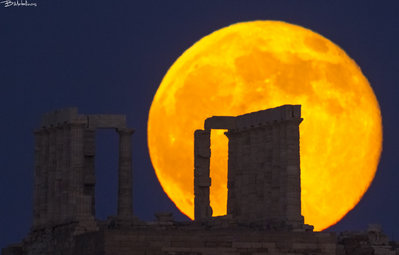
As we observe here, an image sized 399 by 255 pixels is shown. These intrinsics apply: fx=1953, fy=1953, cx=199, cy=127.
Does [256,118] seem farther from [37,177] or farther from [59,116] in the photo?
[37,177]

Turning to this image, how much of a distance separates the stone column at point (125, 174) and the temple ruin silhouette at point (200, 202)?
6cm

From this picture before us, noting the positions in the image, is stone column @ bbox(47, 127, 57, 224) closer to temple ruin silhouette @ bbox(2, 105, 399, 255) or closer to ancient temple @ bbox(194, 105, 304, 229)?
temple ruin silhouette @ bbox(2, 105, 399, 255)

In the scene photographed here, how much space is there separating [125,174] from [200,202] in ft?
19.3

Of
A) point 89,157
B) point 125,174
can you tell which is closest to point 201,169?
point 125,174

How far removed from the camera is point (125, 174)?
404ft

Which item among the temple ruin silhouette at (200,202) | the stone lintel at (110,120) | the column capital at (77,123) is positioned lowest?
the temple ruin silhouette at (200,202)

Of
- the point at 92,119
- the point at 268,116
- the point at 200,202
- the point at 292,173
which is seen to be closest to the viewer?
the point at 292,173

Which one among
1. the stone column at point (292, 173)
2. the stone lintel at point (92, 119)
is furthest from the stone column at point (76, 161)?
the stone column at point (292, 173)

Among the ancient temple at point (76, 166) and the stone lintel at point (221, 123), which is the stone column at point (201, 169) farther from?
the ancient temple at point (76, 166)

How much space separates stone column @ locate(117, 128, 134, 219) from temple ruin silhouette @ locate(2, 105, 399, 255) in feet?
0.21

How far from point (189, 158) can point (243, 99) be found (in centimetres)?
543

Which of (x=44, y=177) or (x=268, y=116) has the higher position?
(x=268, y=116)

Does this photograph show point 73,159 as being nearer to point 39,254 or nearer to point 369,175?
point 39,254

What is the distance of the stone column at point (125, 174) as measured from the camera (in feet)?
403
